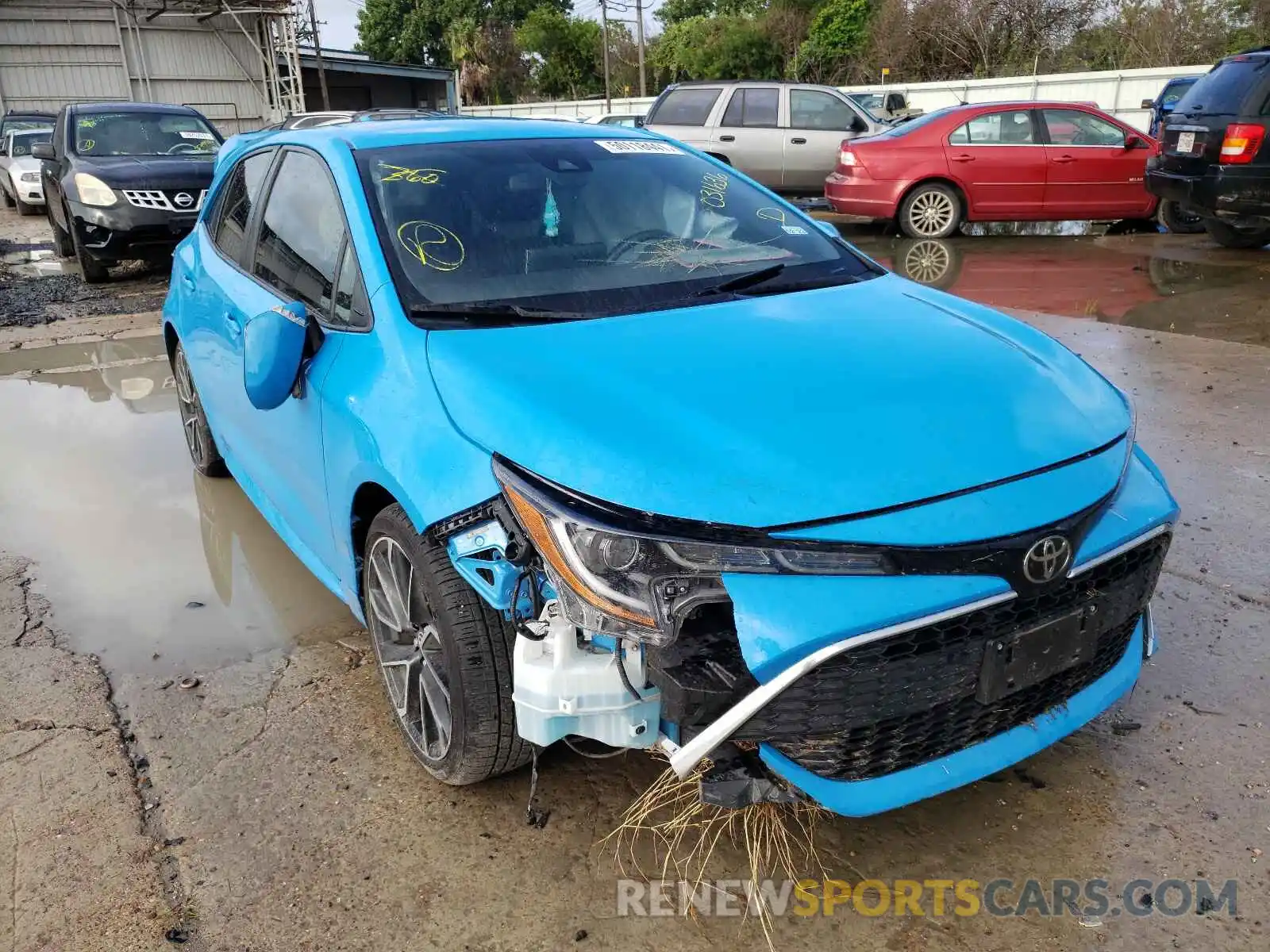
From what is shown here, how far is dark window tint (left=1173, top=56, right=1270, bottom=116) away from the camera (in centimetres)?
862

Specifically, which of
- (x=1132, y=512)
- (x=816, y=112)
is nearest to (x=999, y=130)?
(x=816, y=112)

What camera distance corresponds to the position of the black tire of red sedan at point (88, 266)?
9758mm

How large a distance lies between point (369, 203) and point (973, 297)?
635 cm

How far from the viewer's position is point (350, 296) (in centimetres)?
280

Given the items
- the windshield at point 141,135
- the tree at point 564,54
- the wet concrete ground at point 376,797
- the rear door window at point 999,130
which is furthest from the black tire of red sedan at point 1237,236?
the tree at point 564,54

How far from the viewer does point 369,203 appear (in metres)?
2.92

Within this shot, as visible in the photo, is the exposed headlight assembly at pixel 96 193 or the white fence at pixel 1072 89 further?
the white fence at pixel 1072 89

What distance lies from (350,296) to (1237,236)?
10254mm

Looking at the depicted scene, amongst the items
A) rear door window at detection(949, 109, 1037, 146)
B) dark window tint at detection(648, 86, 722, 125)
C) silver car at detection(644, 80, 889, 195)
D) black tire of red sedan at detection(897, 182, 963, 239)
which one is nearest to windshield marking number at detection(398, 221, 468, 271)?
black tire of red sedan at detection(897, 182, 963, 239)

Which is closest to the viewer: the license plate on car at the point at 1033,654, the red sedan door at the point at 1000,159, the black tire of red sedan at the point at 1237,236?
the license plate on car at the point at 1033,654

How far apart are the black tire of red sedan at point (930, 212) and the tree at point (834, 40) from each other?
28.3 m

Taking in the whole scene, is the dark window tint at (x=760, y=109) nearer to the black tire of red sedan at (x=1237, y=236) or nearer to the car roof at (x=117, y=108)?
the black tire of red sedan at (x=1237, y=236)

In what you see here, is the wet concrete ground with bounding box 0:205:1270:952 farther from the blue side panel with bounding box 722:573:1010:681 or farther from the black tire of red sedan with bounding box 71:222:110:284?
the black tire of red sedan with bounding box 71:222:110:284

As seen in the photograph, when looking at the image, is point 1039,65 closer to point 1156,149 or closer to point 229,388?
point 1156,149
